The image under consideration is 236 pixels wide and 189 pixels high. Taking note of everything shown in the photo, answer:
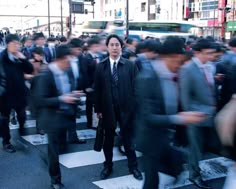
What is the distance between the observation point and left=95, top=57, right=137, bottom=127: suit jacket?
15.6ft

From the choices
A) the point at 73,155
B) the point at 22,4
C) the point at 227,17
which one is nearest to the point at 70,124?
the point at 73,155

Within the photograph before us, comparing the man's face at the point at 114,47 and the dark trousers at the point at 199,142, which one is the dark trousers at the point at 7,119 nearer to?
the man's face at the point at 114,47

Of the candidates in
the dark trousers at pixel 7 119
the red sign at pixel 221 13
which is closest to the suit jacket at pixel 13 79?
the dark trousers at pixel 7 119

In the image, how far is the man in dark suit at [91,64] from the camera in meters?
6.85

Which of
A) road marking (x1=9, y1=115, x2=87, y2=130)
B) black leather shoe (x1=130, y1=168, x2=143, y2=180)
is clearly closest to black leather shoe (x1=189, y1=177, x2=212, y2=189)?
black leather shoe (x1=130, y1=168, x2=143, y2=180)

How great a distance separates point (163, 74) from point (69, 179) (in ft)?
8.22

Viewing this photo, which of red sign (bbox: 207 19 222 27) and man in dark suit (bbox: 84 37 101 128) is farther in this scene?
red sign (bbox: 207 19 222 27)

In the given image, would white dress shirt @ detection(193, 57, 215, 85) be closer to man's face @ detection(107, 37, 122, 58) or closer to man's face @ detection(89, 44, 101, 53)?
man's face @ detection(107, 37, 122, 58)

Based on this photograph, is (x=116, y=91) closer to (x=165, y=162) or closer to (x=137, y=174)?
(x=137, y=174)

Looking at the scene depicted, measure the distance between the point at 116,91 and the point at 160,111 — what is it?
1763 millimetres

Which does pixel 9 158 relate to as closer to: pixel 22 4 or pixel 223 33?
pixel 223 33

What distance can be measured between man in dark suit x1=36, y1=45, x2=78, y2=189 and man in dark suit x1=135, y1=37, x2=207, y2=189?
1.00m

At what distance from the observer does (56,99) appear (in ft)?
12.7

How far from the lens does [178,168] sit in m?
3.15
